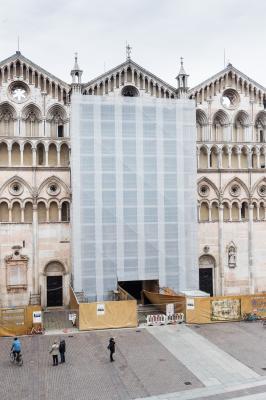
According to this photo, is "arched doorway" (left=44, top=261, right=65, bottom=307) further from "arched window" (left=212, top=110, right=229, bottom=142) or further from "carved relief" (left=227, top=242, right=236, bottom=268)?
"arched window" (left=212, top=110, right=229, bottom=142)

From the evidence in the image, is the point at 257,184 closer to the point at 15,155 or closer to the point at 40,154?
the point at 40,154

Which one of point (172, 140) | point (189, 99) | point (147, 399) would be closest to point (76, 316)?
point (147, 399)

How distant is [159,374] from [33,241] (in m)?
20.8

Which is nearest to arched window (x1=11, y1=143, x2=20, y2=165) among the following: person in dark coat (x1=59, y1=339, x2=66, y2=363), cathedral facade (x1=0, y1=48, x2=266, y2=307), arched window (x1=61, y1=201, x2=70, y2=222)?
cathedral facade (x1=0, y1=48, x2=266, y2=307)

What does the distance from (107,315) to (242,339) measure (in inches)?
391

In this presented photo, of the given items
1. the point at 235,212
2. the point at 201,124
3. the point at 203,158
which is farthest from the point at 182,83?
the point at 235,212

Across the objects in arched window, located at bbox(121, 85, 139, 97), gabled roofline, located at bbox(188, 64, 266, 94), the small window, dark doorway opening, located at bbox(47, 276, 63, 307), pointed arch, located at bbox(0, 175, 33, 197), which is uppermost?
gabled roofline, located at bbox(188, 64, 266, 94)

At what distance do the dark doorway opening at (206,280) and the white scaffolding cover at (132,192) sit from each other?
2.86 meters

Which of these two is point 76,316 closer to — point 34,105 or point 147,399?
point 147,399

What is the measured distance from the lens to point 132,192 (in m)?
41.8

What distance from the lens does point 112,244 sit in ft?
135

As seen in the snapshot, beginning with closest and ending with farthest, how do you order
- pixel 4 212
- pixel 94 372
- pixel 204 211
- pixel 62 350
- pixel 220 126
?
pixel 94 372 < pixel 62 350 < pixel 4 212 < pixel 204 211 < pixel 220 126

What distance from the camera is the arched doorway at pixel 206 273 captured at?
45.3 m

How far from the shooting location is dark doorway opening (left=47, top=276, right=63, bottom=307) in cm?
4225
